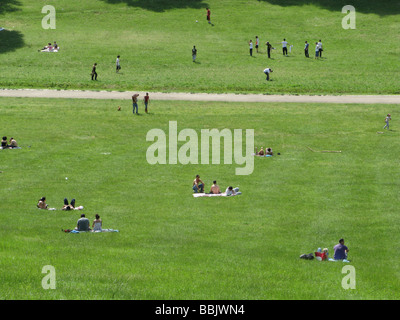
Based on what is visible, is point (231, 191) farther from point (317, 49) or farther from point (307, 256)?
point (317, 49)

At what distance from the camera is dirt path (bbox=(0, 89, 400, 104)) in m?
71.1

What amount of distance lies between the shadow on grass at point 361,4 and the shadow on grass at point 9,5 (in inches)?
1684

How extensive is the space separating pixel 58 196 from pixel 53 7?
76842 millimetres

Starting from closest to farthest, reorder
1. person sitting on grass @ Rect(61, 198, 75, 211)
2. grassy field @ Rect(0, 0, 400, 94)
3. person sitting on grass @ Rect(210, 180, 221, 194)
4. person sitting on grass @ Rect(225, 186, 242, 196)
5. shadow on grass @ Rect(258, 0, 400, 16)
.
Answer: person sitting on grass @ Rect(61, 198, 75, 211) → person sitting on grass @ Rect(225, 186, 242, 196) → person sitting on grass @ Rect(210, 180, 221, 194) → grassy field @ Rect(0, 0, 400, 94) → shadow on grass @ Rect(258, 0, 400, 16)

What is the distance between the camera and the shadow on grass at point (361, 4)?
106 meters

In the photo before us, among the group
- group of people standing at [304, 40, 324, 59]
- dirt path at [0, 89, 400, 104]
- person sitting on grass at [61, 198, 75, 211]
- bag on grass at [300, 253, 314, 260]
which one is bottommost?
bag on grass at [300, 253, 314, 260]

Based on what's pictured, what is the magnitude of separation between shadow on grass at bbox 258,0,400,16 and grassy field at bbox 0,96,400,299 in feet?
145

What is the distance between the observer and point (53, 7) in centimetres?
10944

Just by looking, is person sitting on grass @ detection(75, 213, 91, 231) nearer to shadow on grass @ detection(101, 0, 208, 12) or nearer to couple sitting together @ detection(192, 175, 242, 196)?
couple sitting together @ detection(192, 175, 242, 196)

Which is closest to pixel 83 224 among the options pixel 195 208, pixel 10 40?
pixel 195 208

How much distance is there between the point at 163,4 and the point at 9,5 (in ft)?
85.2

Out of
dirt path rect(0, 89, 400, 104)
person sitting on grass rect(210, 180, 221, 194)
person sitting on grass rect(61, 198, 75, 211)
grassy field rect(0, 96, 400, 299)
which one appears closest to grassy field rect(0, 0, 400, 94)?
dirt path rect(0, 89, 400, 104)
